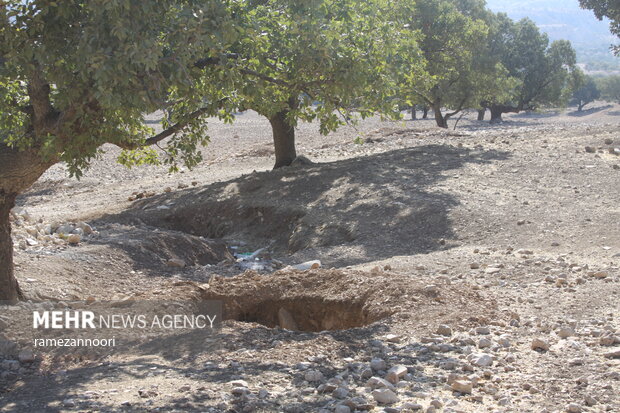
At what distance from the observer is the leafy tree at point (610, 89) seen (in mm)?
77500

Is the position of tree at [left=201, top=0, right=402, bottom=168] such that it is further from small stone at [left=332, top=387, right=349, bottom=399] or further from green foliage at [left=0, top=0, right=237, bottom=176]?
small stone at [left=332, top=387, right=349, bottom=399]

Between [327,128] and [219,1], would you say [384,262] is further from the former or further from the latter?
[219,1]

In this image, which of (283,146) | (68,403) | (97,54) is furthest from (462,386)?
(283,146)

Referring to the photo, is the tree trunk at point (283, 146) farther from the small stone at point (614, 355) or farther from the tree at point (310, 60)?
the small stone at point (614, 355)

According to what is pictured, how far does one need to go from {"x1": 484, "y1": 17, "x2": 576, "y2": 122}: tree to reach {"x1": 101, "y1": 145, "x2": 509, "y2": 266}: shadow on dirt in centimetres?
2808

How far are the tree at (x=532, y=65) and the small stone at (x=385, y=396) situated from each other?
3762cm

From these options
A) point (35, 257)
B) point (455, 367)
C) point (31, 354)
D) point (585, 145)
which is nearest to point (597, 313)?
point (455, 367)

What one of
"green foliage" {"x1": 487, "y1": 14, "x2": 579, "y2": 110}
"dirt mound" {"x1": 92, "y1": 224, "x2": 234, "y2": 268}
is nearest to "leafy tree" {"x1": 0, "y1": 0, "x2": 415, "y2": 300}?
"dirt mound" {"x1": 92, "y1": 224, "x2": 234, "y2": 268}

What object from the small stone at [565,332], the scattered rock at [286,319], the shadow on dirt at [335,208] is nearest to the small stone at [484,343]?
the small stone at [565,332]

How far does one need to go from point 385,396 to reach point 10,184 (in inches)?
162

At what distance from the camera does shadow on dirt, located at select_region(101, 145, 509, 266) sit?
10.4 metres

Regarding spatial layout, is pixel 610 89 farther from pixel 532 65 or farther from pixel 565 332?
pixel 565 332

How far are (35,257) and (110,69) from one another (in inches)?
164

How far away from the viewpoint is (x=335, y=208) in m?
11.8
